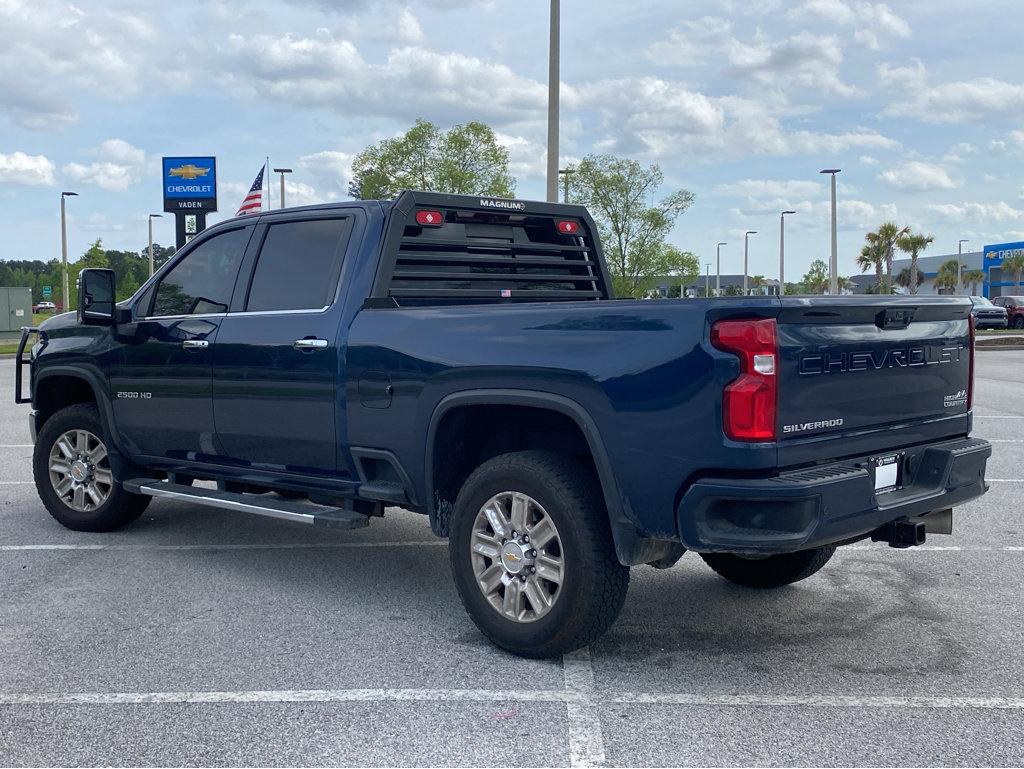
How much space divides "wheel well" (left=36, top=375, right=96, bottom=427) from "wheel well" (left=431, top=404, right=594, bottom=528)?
3296 millimetres

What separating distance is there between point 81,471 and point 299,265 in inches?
93.3

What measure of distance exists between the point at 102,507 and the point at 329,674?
328 centimetres

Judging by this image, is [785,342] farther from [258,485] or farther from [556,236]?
[258,485]

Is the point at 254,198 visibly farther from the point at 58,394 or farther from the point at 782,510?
the point at 782,510

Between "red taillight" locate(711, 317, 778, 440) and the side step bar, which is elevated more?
"red taillight" locate(711, 317, 778, 440)

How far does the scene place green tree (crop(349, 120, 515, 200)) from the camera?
47812 mm

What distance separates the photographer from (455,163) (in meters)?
48.1

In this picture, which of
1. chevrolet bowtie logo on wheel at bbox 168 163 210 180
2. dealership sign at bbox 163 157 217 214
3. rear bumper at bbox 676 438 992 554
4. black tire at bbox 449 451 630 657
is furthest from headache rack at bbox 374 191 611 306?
chevrolet bowtie logo on wheel at bbox 168 163 210 180

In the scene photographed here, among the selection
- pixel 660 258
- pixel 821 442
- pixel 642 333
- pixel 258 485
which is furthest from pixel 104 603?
pixel 660 258

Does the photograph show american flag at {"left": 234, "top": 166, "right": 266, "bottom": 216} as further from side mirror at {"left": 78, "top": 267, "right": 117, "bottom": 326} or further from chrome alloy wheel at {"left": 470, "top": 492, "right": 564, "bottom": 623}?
chrome alloy wheel at {"left": 470, "top": 492, "right": 564, "bottom": 623}

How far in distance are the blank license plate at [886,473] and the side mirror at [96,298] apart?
4468mm

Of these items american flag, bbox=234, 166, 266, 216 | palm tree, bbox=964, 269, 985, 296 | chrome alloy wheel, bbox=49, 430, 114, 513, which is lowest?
chrome alloy wheel, bbox=49, 430, 114, 513

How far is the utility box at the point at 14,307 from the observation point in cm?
4103

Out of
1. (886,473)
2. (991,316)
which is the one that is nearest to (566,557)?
(886,473)
